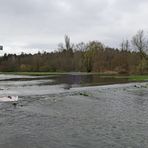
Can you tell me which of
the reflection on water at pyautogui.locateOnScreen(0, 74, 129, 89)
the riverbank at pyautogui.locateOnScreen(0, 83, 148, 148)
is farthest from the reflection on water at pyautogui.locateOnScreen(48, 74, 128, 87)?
the riverbank at pyautogui.locateOnScreen(0, 83, 148, 148)

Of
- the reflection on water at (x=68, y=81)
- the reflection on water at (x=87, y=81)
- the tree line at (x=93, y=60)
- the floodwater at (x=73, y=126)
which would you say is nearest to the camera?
the floodwater at (x=73, y=126)

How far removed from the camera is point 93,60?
126438 millimetres

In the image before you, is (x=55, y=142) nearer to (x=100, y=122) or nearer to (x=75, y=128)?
(x=75, y=128)

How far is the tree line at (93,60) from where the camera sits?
10194 cm

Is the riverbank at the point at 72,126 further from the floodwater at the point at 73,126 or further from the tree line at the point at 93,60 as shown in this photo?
the tree line at the point at 93,60

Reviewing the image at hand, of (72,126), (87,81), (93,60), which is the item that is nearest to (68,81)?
(87,81)

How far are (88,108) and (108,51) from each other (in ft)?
374

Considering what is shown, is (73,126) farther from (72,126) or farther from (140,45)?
(140,45)

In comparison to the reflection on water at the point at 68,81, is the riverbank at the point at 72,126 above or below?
below

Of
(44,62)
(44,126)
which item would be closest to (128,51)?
(44,62)

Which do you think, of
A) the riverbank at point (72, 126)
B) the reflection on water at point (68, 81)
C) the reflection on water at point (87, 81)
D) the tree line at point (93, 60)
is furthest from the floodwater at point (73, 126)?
the tree line at point (93, 60)

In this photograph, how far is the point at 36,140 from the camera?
13.7 metres

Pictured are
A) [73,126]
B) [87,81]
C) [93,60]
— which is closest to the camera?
[73,126]

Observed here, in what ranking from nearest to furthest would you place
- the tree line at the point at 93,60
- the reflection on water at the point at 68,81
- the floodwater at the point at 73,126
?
the floodwater at the point at 73,126
the reflection on water at the point at 68,81
the tree line at the point at 93,60
